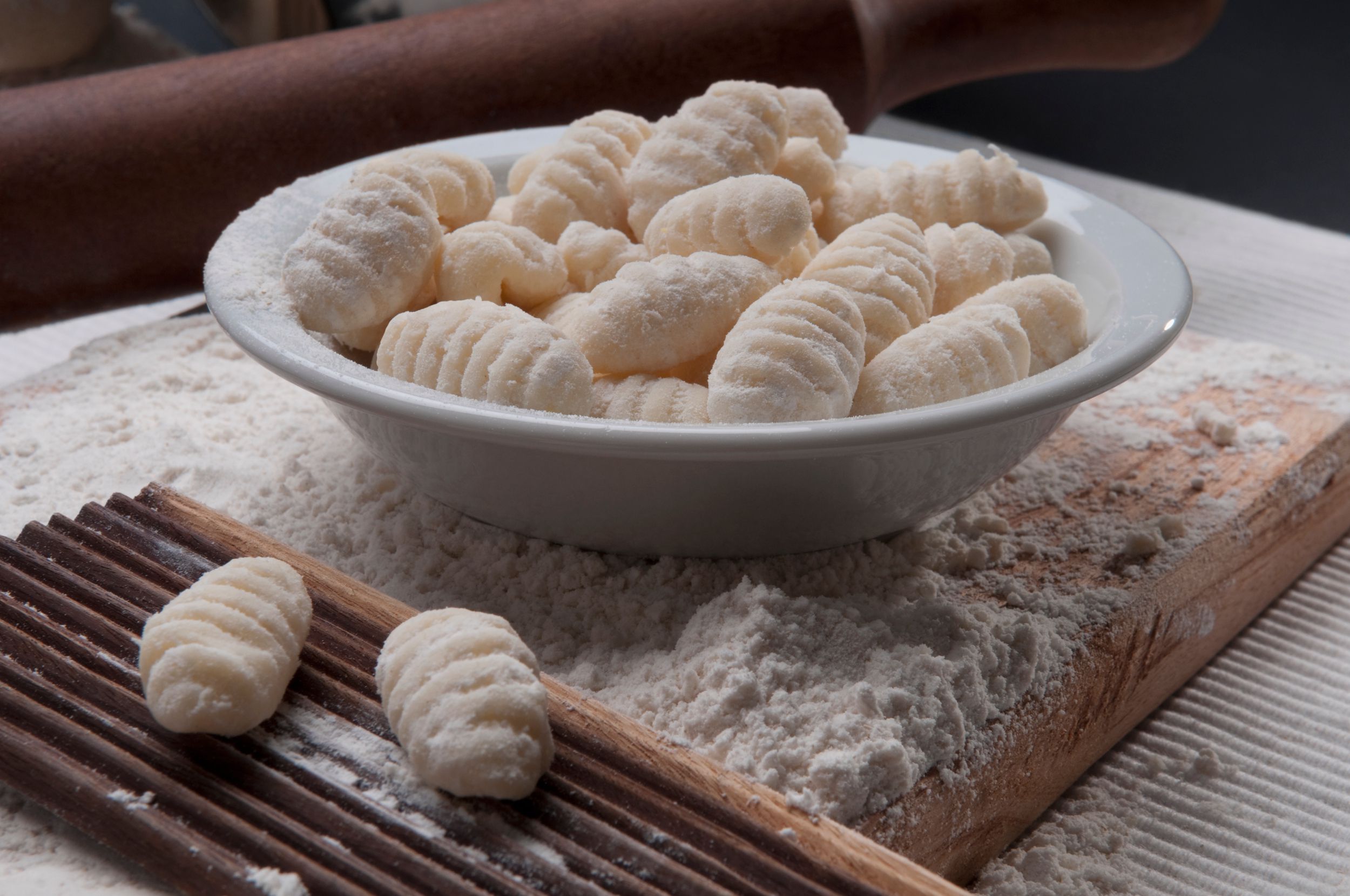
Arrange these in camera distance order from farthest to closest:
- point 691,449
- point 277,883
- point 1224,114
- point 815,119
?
point 1224,114 < point 815,119 < point 691,449 < point 277,883

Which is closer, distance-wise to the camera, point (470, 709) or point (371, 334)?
point (470, 709)

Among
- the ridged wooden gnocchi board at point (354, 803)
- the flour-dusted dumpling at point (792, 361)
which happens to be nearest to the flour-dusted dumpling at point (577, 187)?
the flour-dusted dumpling at point (792, 361)

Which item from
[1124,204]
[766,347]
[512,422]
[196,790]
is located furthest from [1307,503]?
[1124,204]

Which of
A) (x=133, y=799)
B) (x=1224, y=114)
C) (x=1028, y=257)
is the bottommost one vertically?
(x=1224, y=114)

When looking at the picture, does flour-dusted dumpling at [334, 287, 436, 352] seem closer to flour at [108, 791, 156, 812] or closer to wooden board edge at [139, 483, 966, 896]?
wooden board edge at [139, 483, 966, 896]

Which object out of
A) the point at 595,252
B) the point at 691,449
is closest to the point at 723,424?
the point at 691,449

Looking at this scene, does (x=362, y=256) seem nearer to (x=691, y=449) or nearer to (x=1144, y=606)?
(x=691, y=449)

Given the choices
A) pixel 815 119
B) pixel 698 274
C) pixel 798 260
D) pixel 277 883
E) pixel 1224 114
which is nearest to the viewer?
pixel 277 883
